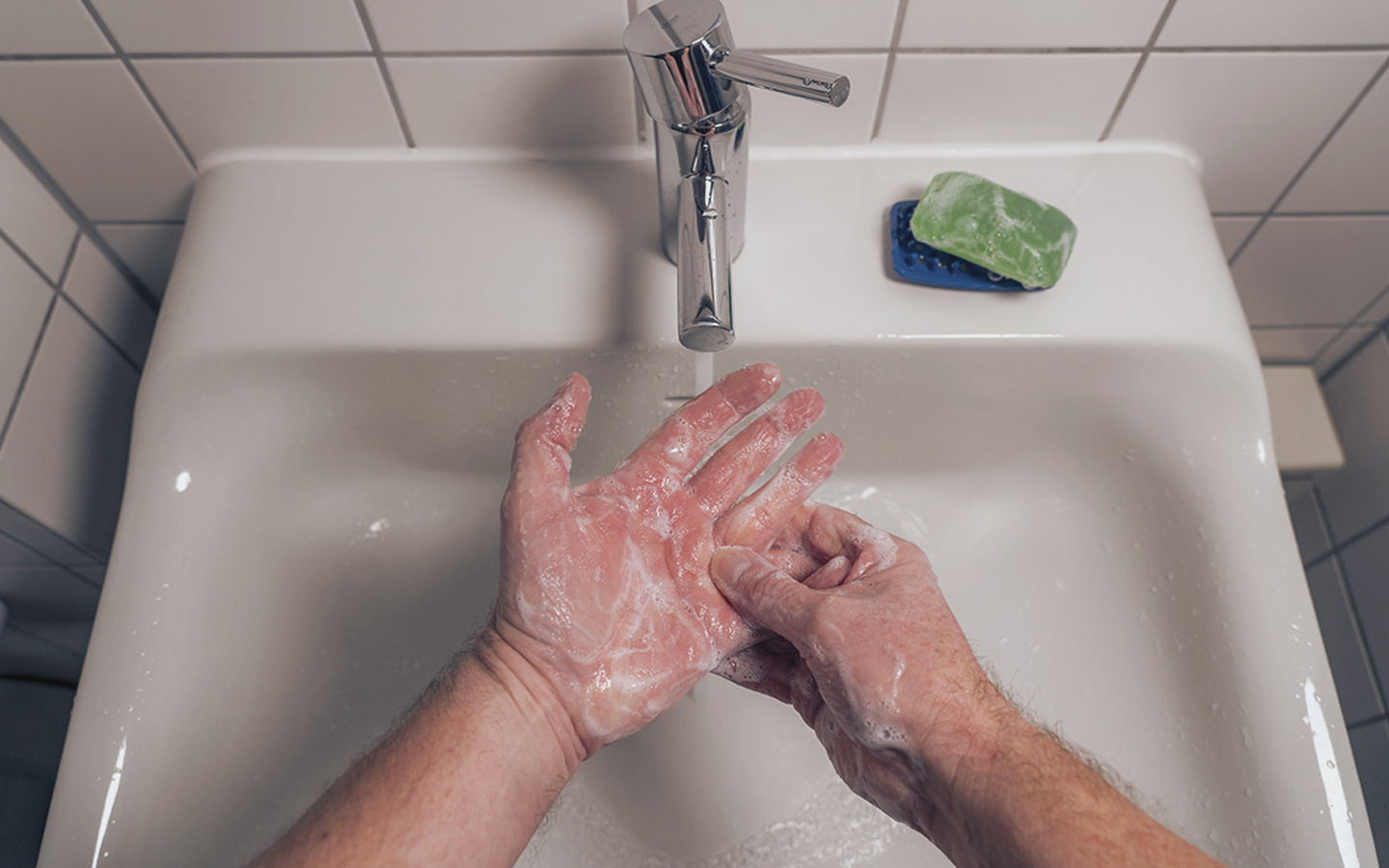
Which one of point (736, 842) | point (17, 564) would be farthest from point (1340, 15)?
point (17, 564)

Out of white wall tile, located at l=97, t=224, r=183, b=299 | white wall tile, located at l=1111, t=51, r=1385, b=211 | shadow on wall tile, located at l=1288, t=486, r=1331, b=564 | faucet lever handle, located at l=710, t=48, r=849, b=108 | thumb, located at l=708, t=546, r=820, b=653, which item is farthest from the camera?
shadow on wall tile, located at l=1288, t=486, r=1331, b=564

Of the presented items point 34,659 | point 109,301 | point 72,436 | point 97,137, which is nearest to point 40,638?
point 34,659

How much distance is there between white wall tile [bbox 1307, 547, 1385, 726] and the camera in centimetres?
92

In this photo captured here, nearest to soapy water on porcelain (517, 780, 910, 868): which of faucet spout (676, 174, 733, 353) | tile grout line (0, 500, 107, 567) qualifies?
faucet spout (676, 174, 733, 353)

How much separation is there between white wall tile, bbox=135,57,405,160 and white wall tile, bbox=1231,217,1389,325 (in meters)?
0.85

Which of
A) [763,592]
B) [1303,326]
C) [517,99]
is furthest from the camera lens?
[1303,326]

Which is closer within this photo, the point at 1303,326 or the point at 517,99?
the point at 517,99

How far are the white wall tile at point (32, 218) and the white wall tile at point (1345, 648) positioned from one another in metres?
1.39

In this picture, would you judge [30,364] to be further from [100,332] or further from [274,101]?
[274,101]

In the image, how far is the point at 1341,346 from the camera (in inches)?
35.5

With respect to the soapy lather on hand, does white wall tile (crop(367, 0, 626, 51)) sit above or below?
above

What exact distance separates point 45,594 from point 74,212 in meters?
0.40

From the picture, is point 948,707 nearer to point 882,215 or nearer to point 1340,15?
point 882,215

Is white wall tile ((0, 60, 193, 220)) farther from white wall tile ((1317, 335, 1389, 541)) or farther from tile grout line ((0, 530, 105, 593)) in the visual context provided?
white wall tile ((1317, 335, 1389, 541))
